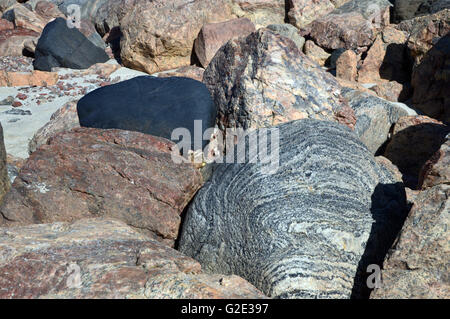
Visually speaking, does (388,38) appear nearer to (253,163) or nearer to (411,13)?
(411,13)

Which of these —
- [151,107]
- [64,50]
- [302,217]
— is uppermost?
[302,217]

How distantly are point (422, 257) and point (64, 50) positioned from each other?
7673 mm

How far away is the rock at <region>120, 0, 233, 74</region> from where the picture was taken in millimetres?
8180

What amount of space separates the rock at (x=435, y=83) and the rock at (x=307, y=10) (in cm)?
348

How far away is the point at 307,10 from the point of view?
385 inches

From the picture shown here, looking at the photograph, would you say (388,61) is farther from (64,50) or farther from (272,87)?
(64,50)

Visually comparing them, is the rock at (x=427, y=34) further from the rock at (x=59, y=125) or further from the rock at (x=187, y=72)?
the rock at (x=59, y=125)

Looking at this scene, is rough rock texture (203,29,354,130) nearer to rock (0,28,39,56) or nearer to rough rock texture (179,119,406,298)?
rough rock texture (179,119,406,298)

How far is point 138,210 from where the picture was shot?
345 centimetres

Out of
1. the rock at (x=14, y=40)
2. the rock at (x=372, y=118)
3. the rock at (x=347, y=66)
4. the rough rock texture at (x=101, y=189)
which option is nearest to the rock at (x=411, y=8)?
the rock at (x=347, y=66)

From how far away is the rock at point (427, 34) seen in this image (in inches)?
265

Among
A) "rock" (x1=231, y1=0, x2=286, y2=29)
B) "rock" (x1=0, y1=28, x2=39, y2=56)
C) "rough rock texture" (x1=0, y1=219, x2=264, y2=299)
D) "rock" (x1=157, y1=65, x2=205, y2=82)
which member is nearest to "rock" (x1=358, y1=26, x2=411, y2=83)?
"rock" (x1=157, y1=65, x2=205, y2=82)

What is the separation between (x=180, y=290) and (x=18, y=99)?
574cm

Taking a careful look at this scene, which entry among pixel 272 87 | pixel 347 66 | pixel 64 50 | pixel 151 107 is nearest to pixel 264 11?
pixel 347 66
